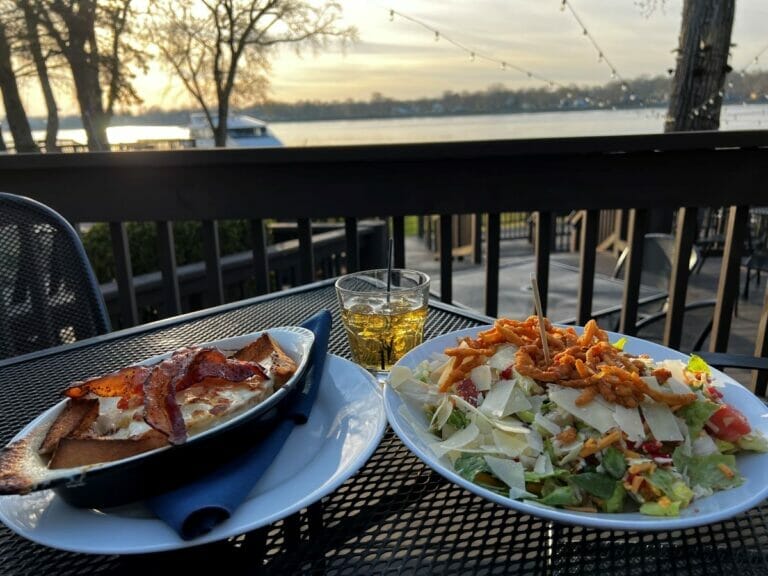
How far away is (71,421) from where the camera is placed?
1.98ft

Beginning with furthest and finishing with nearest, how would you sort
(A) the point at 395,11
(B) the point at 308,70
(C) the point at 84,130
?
(B) the point at 308,70 < (C) the point at 84,130 < (A) the point at 395,11

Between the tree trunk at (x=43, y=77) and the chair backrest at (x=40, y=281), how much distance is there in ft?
22.3

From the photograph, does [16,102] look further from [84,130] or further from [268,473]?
[268,473]

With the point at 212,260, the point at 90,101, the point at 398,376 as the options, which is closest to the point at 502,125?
the point at 212,260

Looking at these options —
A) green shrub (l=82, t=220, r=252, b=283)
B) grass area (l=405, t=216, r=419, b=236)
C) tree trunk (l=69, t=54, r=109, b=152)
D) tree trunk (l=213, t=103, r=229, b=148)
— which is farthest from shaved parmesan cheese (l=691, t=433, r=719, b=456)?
grass area (l=405, t=216, r=419, b=236)

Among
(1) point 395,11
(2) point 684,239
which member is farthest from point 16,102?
(2) point 684,239

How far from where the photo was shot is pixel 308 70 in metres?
10.8

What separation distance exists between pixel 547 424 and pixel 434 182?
172 centimetres

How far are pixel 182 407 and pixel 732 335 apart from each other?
5110 mm

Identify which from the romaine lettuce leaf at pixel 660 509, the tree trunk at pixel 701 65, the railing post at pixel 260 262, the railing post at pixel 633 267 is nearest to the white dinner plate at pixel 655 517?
the romaine lettuce leaf at pixel 660 509

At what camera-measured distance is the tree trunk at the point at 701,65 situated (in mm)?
4344

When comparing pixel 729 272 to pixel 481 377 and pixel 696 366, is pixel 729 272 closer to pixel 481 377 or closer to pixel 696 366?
pixel 696 366

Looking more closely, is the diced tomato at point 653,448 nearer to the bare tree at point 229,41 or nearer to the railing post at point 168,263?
the railing post at point 168,263

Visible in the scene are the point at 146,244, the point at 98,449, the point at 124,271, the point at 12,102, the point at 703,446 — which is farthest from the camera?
the point at 12,102
